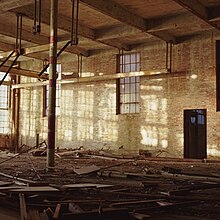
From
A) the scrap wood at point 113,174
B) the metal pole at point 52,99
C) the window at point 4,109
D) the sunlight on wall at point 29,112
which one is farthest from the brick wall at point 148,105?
the scrap wood at point 113,174

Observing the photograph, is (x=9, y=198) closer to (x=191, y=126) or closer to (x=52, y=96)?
(x=52, y=96)

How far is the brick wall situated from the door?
0.38m

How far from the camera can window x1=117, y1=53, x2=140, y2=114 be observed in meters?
19.2

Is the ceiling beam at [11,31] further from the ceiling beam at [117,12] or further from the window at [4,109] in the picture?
the window at [4,109]

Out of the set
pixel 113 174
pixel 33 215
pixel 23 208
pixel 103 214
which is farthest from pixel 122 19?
pixel 33 215

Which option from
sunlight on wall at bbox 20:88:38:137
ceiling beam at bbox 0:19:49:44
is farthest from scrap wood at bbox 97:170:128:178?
sunlight on wall at bbox 20:88:38:137

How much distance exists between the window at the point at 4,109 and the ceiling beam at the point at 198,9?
14596 mm

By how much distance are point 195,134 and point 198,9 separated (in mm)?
6971

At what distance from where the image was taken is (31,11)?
14.2 meters

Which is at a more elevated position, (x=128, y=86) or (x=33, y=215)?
(x=128, y=86)

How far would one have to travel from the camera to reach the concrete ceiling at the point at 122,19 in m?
13.3

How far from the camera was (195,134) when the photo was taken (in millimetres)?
18297

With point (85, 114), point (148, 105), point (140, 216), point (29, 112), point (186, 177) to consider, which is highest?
point (148, 105)

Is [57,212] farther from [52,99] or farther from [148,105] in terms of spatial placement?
[148,105]
